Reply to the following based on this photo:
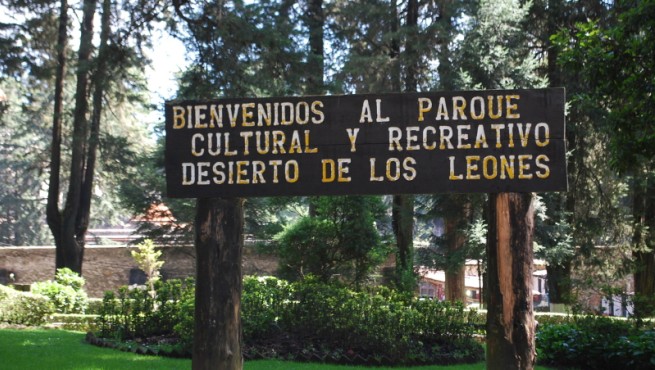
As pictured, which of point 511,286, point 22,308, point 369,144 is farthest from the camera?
point 22,308

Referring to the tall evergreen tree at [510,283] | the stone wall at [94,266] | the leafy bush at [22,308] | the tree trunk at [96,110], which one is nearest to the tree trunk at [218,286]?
the tall evergreen tree at [510,283]

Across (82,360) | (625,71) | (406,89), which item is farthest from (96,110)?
(625,71)

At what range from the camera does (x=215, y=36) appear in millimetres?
19516

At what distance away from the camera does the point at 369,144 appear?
721cm

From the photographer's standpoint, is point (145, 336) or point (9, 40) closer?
point (145, 336)

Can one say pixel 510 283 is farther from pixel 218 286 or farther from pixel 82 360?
pixel 82 360

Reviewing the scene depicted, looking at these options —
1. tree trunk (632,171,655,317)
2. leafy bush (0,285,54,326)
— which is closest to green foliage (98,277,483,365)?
leafy bush (0,285,54,326)

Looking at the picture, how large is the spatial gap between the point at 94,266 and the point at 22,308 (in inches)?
561

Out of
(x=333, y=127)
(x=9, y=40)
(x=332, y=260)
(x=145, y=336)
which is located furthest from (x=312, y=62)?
(x=333, y=127)

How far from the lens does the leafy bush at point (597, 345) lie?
10.2 meters

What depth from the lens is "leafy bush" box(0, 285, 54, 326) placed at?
1647 centimetres

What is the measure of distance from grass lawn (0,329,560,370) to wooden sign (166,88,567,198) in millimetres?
3729

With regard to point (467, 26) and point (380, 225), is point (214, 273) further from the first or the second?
point (467, 26)

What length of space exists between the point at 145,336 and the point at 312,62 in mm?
10402
